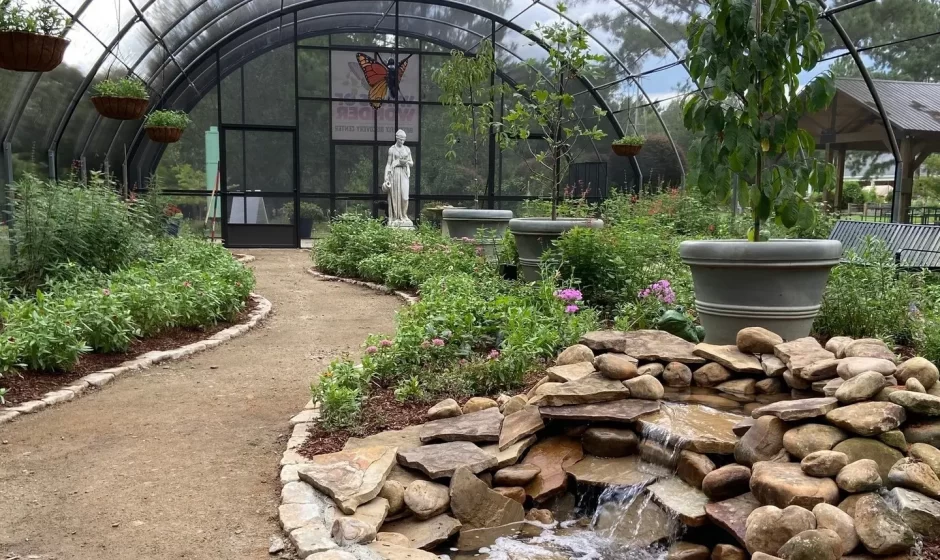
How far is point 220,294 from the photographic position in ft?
21.2

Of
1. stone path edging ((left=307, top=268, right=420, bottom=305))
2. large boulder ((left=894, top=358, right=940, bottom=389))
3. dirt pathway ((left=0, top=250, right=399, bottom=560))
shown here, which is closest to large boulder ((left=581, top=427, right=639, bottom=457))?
large boulder ((left=894, top=358, right=940, bottom=389))

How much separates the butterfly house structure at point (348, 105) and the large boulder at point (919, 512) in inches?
434

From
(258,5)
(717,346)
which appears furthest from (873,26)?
(258,5)

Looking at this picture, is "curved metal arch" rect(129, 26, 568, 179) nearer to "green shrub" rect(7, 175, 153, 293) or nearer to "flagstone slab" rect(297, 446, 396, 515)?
"green shrub" rect(7, 175, 153, 293)

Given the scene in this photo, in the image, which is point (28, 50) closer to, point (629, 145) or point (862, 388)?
point (862, 388)

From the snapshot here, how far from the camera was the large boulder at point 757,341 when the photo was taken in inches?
141

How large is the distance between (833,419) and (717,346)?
101 cm

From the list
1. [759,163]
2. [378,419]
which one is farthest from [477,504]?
[759,163]

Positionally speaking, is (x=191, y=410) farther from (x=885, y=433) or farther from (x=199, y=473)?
(x=885, y=433)

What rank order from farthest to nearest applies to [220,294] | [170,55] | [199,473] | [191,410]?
[170,55]
[220,294]
[191,410]
[199,473]

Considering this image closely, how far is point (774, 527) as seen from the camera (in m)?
2.38

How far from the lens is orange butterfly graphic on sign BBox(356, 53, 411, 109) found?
630 inches

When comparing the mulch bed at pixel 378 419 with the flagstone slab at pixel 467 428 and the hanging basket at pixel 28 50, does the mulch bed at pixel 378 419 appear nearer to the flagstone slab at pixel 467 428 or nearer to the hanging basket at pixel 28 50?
the flagstone slab at pixel 467 428

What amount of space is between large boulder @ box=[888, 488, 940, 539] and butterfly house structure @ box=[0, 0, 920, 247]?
11.0 meters
